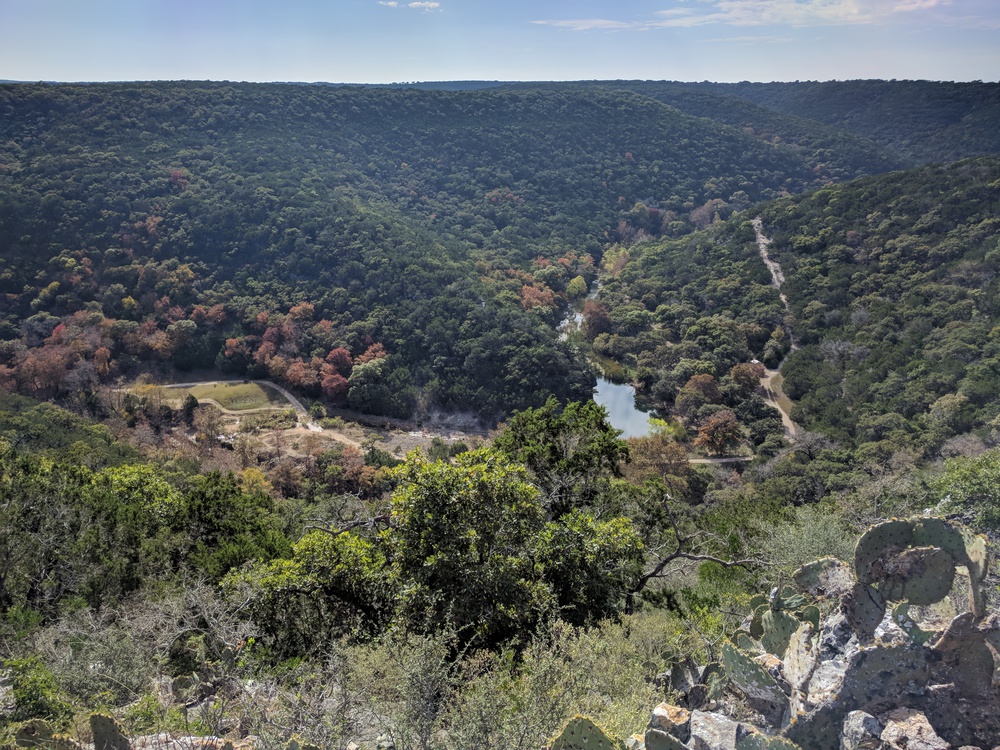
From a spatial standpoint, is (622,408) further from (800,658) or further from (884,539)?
(800,658)

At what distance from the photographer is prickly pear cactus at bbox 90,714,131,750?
4844mm

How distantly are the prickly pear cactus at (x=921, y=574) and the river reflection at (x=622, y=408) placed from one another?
28799 millimetres

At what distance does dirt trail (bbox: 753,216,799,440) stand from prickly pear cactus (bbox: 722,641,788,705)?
29.2m

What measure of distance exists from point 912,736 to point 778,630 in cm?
212

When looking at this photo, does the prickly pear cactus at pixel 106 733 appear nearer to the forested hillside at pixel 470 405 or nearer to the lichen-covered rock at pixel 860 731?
the forested hillside at pixel 470 405

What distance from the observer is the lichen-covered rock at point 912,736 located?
3.99 meters

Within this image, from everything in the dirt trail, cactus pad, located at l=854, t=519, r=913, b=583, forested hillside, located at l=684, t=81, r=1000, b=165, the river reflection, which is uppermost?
forested hillside, located at l=684, t=81, r=1000, b=165

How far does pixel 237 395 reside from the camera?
3900 cm

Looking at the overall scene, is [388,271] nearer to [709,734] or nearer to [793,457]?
[793,457]

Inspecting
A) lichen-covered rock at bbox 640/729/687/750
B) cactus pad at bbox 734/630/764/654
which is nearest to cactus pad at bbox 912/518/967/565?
cactus pad at bbox 734/630/764/654

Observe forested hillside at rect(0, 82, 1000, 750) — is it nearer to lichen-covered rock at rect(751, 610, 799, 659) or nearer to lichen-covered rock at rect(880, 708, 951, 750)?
Answer: lichen-covered rock at rect(751, 610, 799, 659)

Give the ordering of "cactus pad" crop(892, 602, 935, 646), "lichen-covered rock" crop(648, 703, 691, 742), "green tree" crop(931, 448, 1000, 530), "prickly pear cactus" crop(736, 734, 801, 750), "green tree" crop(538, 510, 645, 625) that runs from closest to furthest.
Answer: "prickly pear cactus" crop(736, 734, 801, 750), "lichen-covered rock" crop(648, 703, 691, 742), "cactus pad" crop(892, 602, 935, 646), "green tree" crop(538, 510, 645, 625), "green tree" crop(931, 448, 1000, 530)

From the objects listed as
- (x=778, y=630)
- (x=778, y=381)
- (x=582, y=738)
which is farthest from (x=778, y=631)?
(x=778, y=381)

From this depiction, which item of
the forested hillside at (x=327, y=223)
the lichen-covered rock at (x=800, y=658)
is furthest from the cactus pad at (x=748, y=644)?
the forested hillside at (x=327, y=223)
